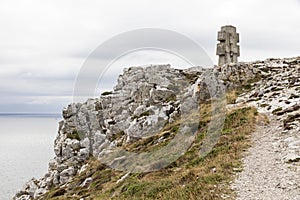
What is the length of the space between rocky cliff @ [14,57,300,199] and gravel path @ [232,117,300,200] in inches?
82.2

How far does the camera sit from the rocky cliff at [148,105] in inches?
1160

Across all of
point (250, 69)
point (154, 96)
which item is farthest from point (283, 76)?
point (154, 96)

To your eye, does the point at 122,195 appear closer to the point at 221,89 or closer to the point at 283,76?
the point at 221,89

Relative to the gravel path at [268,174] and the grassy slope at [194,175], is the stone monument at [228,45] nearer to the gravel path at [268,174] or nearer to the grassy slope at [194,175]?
the grassy slope at [194,175]

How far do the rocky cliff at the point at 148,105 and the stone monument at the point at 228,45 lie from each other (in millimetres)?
2246

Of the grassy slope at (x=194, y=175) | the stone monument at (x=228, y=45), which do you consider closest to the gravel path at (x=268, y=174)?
the grassy slope at (x=194, y=175)

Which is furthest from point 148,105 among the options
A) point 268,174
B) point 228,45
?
point 268,174

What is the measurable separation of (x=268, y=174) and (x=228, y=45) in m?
28.9

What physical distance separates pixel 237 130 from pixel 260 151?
4.40 m

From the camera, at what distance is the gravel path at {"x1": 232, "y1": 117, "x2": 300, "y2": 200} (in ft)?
40.5

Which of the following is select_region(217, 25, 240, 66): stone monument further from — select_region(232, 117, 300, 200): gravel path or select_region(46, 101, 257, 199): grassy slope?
select_region(232, 117, 300, 200): gravel path

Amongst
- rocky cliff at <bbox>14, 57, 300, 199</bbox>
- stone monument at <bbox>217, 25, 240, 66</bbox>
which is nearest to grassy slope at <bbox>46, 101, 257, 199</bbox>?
rocky cliff at <bbox>14, 57, 300, 199</bbox>

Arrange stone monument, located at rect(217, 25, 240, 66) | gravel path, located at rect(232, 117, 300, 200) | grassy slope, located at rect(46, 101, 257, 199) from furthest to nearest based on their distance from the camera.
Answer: stone monument, located at rect(217, 25, 240, 66) < grassy slope, located at rect(46, 101, 257, 199) < gravel path, located at rect(232, 117, 300, 200)

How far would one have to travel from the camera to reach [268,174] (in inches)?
560
